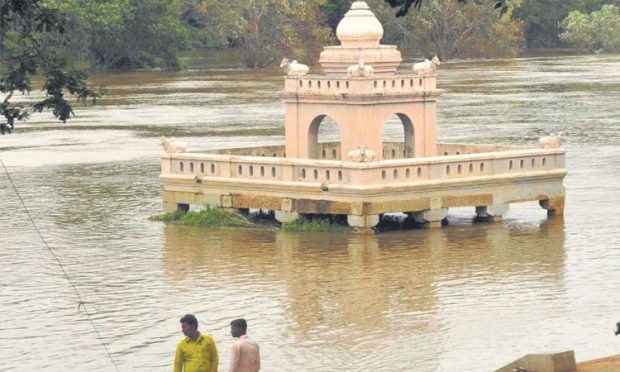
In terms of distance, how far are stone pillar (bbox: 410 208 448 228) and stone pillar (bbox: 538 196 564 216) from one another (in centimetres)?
236

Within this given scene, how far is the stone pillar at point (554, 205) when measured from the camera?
3912 centimetres

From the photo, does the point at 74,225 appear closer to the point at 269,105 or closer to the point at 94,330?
the point at 94,330

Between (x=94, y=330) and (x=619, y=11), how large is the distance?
9887cm

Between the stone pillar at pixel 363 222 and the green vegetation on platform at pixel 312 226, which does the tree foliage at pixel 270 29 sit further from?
the stone pillar at pixel 363 222

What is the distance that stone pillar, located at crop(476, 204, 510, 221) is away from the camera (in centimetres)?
3830

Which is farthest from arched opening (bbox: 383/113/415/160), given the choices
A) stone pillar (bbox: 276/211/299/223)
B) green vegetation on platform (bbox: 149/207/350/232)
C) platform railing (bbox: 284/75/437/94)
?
stone pillar (bbox: 276/211/299/223)

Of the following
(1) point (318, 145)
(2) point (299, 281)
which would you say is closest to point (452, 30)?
(1) point (318, 145)

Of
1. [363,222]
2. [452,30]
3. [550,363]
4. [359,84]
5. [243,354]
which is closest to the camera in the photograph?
[243,354]

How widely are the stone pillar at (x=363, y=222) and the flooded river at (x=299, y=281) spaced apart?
0.64ft

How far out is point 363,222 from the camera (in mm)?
36625

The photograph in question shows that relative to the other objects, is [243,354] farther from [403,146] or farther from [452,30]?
[452,30]

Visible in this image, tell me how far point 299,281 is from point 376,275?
3.91 feet

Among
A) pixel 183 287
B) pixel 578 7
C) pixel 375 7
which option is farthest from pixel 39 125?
pixel 578 7

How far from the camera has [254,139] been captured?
58.5m
